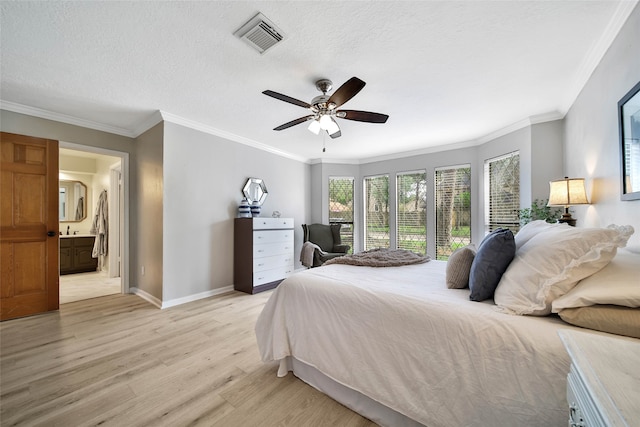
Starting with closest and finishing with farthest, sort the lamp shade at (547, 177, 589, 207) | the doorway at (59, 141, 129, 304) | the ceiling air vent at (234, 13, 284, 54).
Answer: the ceiling air vent at (234, 13, 284, 54) → the lamp shade at (547, 177, 589, 207) → the doorway at (59, 141, 129, 304)

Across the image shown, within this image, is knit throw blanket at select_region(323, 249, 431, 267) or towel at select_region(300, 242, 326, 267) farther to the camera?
towel at select_region(300, 242, 326, 267)

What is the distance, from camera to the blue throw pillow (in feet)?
4.55

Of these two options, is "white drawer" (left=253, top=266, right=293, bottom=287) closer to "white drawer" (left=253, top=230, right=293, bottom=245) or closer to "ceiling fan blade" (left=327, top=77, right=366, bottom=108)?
"white drawer" (left=253, top=230, right=293, bottom=245)

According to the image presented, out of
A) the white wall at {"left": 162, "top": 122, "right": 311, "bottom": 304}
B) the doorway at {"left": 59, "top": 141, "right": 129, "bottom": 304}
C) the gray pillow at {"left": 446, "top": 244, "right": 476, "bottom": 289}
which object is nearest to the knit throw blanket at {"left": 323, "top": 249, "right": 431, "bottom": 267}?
the gray pillow at {"left": 446, "top": 244, "right": 476, "bottom": 289}

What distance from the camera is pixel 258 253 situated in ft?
13.0

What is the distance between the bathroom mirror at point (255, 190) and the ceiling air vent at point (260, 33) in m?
2.60

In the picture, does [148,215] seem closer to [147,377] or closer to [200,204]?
[200,204]

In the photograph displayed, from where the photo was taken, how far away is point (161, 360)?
2090 mm

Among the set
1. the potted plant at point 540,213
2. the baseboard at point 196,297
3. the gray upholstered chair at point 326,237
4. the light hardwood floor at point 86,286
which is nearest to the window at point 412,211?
the gray upholstered chair at point 326,237

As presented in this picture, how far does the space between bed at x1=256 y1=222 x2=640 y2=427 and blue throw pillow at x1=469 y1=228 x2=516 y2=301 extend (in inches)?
3.3

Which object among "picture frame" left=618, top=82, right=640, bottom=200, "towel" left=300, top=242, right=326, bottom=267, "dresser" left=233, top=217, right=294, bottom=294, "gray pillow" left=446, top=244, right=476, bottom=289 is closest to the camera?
"picture frame" left=618, top=82, right=640, bottom=200

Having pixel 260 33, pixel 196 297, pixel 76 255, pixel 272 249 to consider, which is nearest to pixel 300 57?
pixel 260 33

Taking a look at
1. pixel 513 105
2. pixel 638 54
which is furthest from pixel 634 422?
pixel 513 105

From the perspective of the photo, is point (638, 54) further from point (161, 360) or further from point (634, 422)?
point (161, 360)
